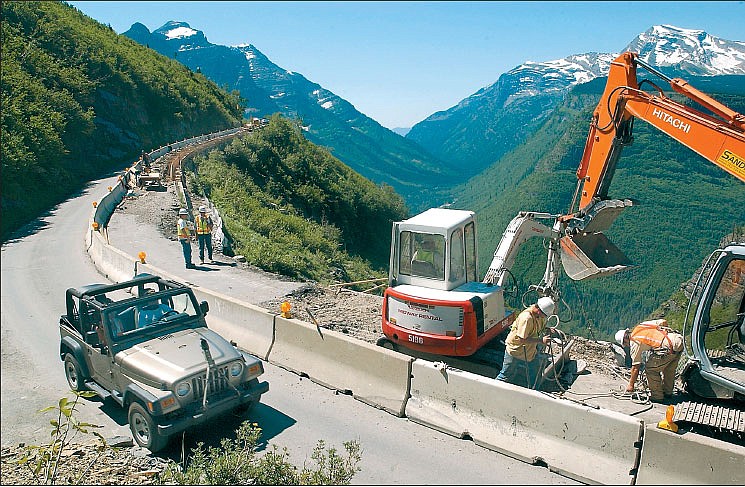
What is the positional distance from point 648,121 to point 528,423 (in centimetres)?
601

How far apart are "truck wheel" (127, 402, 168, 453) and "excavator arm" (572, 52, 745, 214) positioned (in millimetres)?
8285

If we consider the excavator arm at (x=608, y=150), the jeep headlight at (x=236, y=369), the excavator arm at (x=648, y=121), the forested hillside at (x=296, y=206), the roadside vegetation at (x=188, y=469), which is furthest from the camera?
the forested hillside at (x=296, y=206)

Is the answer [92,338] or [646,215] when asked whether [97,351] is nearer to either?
[92,338]

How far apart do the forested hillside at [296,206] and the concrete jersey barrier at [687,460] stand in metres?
13.2

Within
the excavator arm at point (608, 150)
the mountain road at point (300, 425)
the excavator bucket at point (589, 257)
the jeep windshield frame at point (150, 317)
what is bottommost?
the mountain road at point (300, 425)

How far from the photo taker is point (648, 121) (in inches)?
397

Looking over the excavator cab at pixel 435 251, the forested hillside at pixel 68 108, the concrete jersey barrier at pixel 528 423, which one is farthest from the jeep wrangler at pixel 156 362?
the forested hillside at pixel 68 108

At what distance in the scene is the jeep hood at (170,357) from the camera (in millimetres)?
7145

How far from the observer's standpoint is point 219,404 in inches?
287

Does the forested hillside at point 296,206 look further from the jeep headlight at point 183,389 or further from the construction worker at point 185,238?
the jeep headlight at point 183,389

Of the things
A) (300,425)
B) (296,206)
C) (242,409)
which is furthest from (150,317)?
(296,206)

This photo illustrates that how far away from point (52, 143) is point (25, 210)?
23.3ft

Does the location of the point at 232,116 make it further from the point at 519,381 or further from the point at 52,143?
the point at 519,381

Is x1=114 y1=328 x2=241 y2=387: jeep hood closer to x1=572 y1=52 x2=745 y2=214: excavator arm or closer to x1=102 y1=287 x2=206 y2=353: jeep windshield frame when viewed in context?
x1=102 y1=287 x2=206 y2=353: jeep windshield frame
